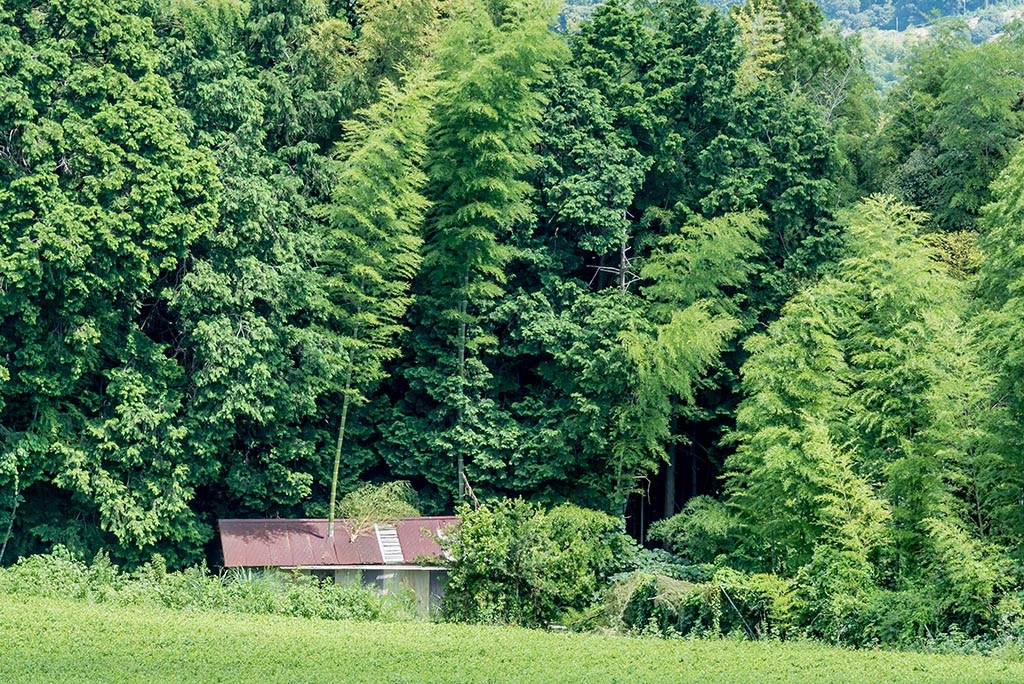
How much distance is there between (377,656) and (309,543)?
8.56 meters

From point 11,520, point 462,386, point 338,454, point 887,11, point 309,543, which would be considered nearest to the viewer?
point 11,520

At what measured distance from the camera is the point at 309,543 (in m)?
23.1

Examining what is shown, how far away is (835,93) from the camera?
30.1 metres

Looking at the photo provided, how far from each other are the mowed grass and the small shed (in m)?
5.94

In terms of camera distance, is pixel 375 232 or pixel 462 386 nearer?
pixel 375 232

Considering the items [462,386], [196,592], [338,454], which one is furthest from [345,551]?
[196,592]

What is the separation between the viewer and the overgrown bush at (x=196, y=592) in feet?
58.7

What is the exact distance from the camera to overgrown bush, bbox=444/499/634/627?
62.3 feet

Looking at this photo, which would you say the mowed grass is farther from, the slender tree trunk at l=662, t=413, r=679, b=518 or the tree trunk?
the slender tree trunk at l=662, t=413, r=679, b=518

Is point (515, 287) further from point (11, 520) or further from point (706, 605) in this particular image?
point (11, 520)

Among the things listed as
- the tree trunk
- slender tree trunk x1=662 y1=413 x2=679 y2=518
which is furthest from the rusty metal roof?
slender tree trunk x1=662 y1=413 x2=679 y2=518

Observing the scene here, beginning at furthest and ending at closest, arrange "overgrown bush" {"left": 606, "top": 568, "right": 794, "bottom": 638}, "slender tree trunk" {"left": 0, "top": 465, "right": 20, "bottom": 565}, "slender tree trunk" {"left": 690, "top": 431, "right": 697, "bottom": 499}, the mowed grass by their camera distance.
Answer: "slender tree trunk" {"left": 690, "top": 431, "right": 697, "bottom": 499}
"slender tree trunk" {"left": 0, "top": 465, "right": 20, "bottom": 565}
"overgrown bush" {"left": 606, "top": 568, "right": 794, "bottom": 638}
the mowed grass

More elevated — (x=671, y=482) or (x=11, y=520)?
(x=671, y=482)

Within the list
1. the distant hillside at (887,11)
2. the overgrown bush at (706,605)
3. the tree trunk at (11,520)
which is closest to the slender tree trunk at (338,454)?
the tree trunk at (11,520)
